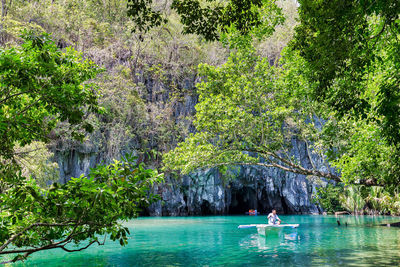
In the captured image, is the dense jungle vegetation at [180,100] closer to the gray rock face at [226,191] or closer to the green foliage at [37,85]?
the green foliage at [37,85]

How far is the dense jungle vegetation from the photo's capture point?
3246 mm

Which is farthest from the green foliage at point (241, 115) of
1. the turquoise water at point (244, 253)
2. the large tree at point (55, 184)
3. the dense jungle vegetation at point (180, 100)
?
the large tree at point (55, 184)

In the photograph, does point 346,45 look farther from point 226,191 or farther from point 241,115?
point 226,191

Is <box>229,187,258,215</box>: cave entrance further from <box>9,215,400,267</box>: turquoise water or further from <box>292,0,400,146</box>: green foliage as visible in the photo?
<box>292,0,400,146</box>: green foliage

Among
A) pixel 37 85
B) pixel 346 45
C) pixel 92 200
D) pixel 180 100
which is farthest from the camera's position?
pixel 180 100

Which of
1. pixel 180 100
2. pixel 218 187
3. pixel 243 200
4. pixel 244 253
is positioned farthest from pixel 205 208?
pixel 244 253

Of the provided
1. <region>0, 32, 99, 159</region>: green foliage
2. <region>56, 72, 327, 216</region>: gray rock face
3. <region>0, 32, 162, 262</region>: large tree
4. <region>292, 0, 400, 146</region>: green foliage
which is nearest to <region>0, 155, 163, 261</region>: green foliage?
<region>0, 32, 162, 262</region>: large tree

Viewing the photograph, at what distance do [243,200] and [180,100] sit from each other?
1457 cm

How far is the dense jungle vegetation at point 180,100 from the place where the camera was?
3246 millimetres

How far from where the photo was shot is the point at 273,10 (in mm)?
9984

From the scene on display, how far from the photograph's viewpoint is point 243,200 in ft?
125

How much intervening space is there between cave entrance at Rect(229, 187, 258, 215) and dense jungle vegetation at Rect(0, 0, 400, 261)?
8.14m

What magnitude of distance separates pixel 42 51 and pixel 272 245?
1077 centimetres

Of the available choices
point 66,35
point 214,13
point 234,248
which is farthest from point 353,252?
point 66,35
